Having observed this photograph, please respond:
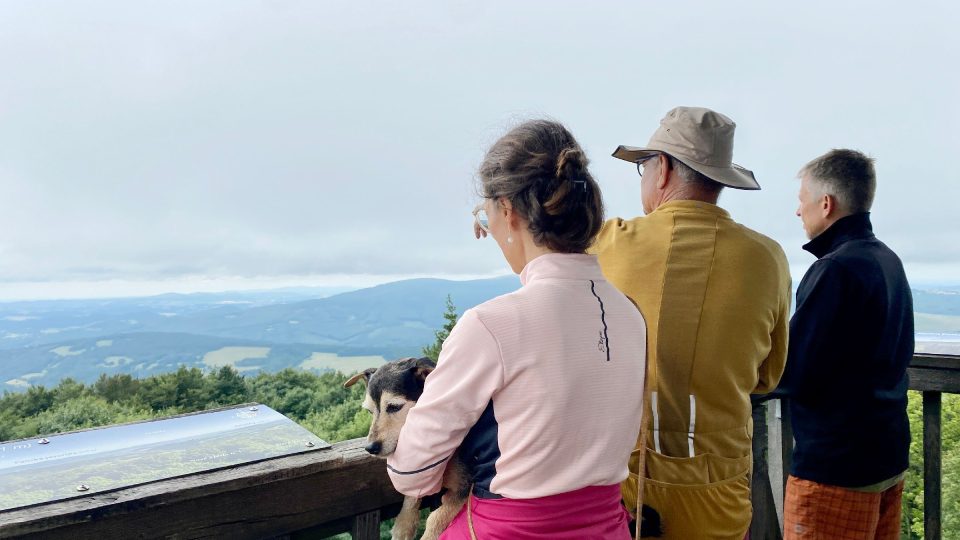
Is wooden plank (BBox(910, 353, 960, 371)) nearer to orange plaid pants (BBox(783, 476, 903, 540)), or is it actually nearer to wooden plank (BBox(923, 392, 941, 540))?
wooden plank (BBox(923, 392, 941, 540))

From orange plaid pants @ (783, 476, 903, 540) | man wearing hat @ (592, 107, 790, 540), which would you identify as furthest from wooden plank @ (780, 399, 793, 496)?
man wearing hat @ (592, 107, 790, 540)

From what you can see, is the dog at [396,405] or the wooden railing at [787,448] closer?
the dog at [396,405]

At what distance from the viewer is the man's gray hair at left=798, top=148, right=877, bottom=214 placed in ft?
5.83

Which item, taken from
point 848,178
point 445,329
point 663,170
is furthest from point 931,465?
point 445,329

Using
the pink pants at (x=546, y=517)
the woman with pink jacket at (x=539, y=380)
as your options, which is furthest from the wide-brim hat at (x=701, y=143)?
the pink pants at (x=546, y=517)

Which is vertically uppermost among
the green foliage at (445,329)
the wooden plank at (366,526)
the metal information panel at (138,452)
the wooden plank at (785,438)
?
the green foliage at (445,329)

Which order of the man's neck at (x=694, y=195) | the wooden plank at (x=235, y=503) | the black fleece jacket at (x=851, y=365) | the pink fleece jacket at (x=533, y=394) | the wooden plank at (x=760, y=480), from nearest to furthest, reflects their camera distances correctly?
the pink fleece jacket at (x=533, y=394), the wooden plank at (x=235, y=503), the man's neck at (x=694, y=195), the black fleece jacket at (x=851, y=365), the wooden plank at (x=760, y=480)

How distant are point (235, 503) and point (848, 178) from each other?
1781mm

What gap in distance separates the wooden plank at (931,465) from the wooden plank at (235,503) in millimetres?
1723

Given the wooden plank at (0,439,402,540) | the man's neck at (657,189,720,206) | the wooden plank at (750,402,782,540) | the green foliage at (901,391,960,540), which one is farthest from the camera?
the green foliage at (901,391,960,540)

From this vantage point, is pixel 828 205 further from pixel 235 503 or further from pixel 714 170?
pixel 235 503

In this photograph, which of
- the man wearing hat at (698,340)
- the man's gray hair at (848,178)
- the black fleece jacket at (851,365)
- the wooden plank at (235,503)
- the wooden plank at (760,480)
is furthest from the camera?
the wooden plank at (760,480)

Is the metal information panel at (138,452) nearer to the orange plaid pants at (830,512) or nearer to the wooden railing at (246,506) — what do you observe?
the wooden railing at (246,506)

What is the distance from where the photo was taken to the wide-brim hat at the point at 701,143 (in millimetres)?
1298
